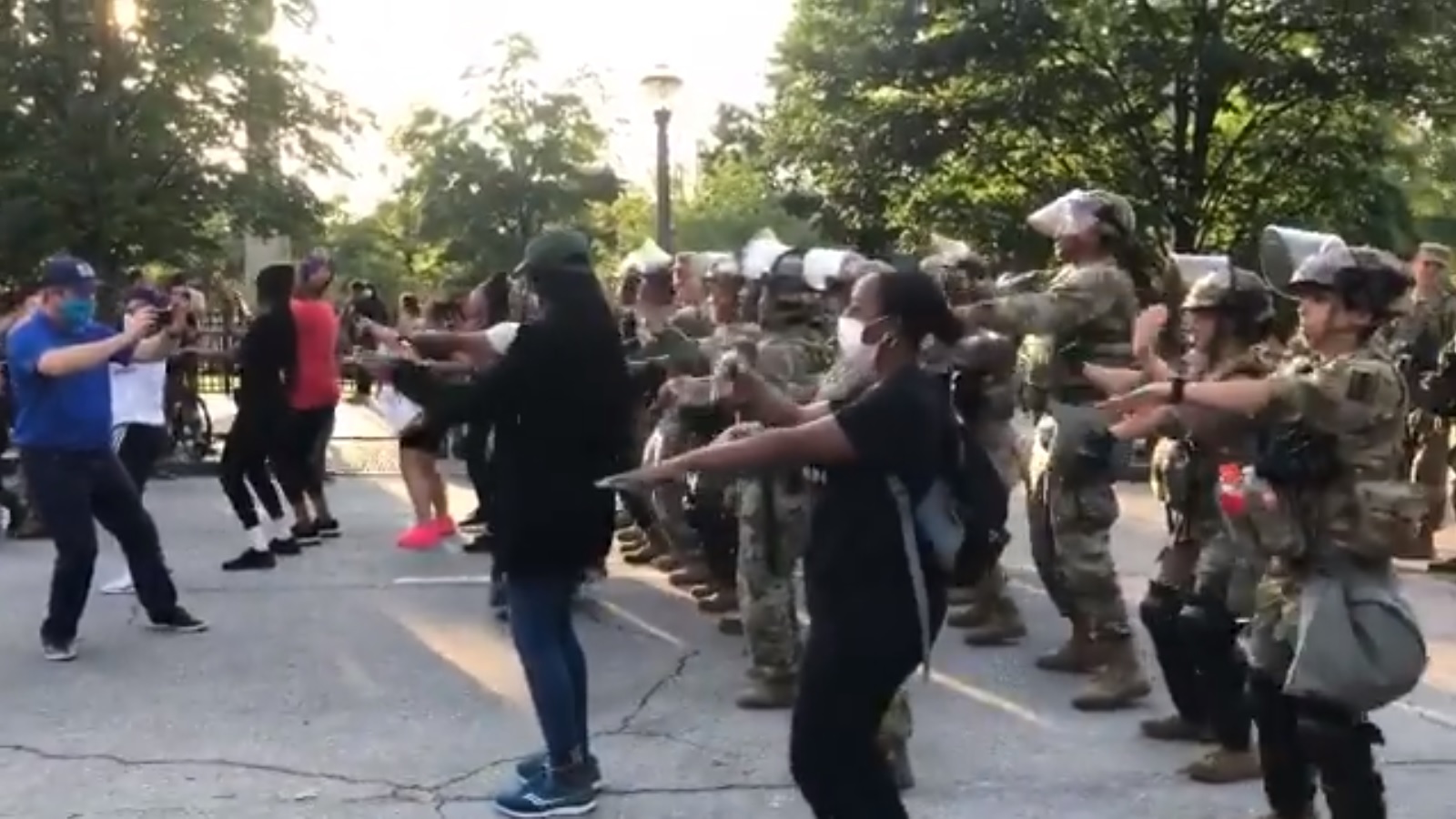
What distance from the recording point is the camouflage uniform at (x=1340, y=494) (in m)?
4.48

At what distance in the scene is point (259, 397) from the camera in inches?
395

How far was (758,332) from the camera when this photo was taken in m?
7.18

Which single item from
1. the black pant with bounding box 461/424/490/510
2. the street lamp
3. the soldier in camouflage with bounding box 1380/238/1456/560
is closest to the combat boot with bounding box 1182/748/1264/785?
the soldier in camouflage with bounding box 1380/238/1456/560

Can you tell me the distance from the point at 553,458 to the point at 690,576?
4.32 metres

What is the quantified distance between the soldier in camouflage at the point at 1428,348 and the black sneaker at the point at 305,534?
6386 mm

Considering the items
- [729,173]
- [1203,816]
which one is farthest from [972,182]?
[729,173]

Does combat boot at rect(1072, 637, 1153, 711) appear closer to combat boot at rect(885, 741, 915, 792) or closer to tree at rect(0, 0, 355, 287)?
combat boot at rect(885, 741, 915, 792)

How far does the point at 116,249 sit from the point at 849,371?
13069 millimetres

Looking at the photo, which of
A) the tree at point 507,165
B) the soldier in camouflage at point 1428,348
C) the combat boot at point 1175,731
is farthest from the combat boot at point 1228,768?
the tree at point 507,165

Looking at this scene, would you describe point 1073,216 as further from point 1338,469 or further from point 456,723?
point 456,723

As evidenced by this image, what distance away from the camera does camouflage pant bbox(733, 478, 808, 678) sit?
6707 mm

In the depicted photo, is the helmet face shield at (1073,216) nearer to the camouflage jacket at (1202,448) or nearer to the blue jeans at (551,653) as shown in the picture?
the camouflage jacket at (1202,448)

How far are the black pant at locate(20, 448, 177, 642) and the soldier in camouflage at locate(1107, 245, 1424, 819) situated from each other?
16.2ft

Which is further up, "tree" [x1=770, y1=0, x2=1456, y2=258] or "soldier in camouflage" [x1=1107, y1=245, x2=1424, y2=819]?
"tree" [x1=770, y1=0, x2=1456, y2=258]
